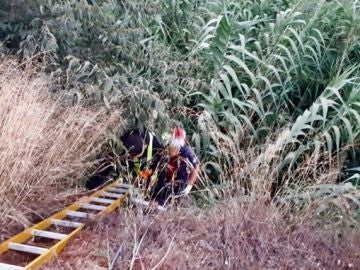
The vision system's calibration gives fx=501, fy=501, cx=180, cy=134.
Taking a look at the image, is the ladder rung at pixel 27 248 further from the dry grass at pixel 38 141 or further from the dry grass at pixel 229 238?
the dry grass at pixel 38 141

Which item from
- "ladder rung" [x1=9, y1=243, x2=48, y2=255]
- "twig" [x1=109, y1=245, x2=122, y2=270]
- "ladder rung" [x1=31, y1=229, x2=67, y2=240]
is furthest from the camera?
"ladder rung" [x1=31, y1=229, x2=67, y2=240]

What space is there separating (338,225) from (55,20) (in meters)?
3.14

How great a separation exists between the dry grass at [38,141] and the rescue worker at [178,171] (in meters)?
0.56

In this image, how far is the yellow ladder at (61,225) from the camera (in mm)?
2783

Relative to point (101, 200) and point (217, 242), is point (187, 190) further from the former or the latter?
point (217, 242)

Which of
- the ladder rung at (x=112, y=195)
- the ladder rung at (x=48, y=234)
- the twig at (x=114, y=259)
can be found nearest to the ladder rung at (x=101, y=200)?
the ladder rung at (x=112, y=195)

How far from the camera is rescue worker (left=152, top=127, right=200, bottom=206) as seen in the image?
402cm

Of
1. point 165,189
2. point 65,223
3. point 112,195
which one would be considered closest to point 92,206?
point 112,195

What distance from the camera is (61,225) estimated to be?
3318 millimetres

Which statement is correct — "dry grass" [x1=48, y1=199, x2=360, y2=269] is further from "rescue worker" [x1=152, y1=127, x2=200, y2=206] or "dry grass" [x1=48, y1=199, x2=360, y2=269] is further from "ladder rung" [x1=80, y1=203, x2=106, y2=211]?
"rescue worker" [x1=152, y1=127, x2=200, y2=206]

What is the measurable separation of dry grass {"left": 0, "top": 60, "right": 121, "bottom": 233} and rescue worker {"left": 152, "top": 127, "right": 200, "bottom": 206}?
22.2 inches

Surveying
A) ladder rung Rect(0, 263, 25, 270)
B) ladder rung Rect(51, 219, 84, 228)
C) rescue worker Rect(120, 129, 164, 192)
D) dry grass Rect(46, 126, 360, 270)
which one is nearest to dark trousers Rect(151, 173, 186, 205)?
rescue worker Rect(120, 129, 164, 192)

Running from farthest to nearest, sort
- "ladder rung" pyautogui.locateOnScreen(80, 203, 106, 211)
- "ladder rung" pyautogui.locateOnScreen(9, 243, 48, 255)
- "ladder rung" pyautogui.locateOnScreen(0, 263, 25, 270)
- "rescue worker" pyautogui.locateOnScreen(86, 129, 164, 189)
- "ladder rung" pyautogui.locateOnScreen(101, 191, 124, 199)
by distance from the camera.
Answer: "rescue worker" pyautogui.locateOnScreen(86, 129, 164, 189), "ladder rung" pyautogui.locateOnScreen(101, 191, 124, 199), "ladder rung" pyautogui.locateOnScreen(80, 203, 106, 211), "ladder rung" pyautogui.locateOnScreen(9, 243, 48, 255), "ladder rung" pyautogui.locateOnScreen(0, 263, 25, 270)

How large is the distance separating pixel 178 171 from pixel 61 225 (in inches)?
44.6
